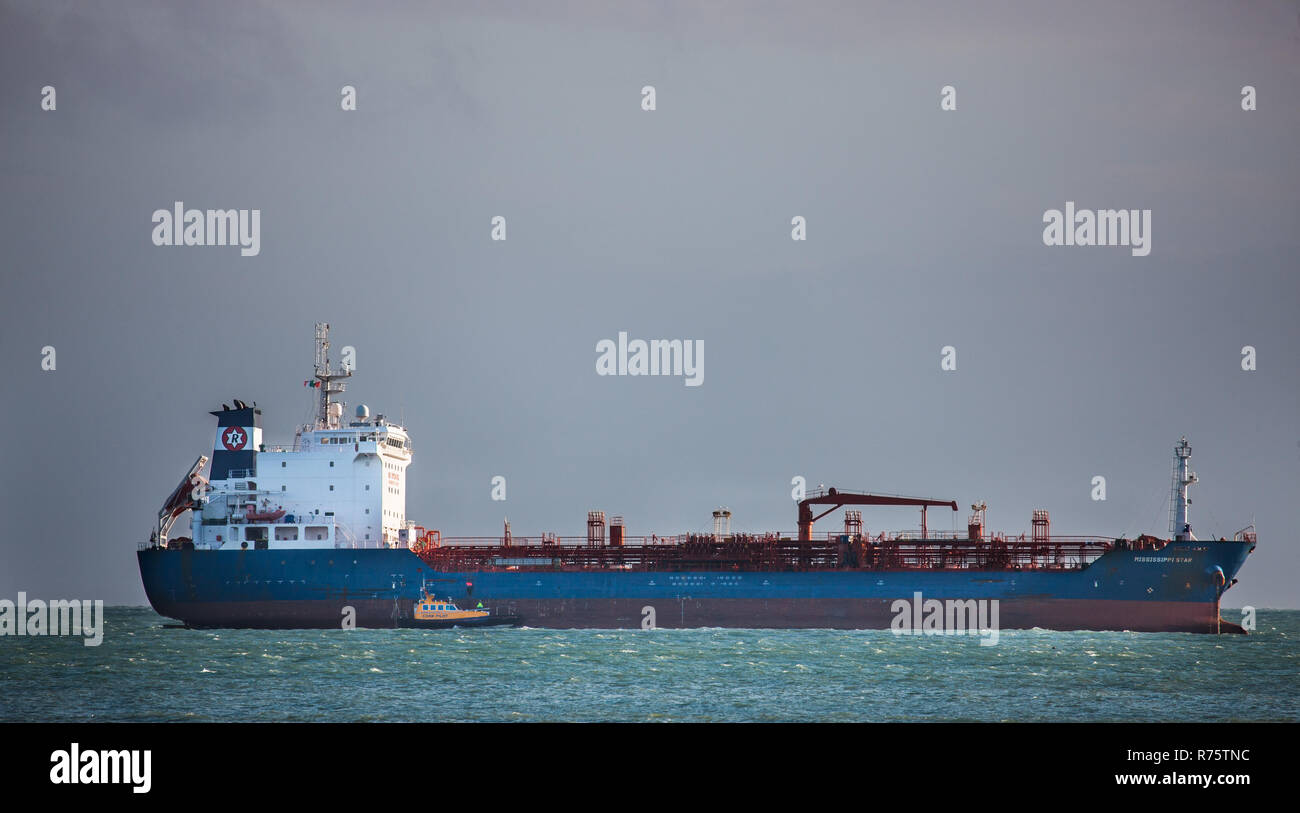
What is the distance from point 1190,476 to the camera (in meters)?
50.0

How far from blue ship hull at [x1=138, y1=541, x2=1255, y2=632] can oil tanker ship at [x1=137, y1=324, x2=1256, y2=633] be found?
0.18ft

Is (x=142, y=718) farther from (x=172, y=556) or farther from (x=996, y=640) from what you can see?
(x=996, y=640)

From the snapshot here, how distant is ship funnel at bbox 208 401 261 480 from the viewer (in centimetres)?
5278

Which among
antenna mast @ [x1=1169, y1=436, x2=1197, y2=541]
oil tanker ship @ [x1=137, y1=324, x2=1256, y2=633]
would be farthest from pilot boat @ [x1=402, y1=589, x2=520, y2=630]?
antenna mast @ [x1=1169, y1=436, x2=1197, y2=541]

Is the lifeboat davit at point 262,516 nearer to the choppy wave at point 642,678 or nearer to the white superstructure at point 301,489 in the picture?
the white superstructure at point 301,489

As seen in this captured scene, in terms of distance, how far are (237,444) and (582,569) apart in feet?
49.2

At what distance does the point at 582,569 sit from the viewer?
53.1 m

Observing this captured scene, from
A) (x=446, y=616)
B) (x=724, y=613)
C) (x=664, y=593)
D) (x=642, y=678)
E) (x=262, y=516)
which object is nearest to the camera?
(x=642, y=678)

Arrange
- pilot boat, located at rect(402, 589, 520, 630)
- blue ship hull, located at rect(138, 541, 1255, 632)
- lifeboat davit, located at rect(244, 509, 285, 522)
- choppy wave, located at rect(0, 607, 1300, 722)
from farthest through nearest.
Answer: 1. lifeboat davit, located at rect(244, 509, 285, 522)
2. pilot boat, located at rect(402, 589, 520, 630)
3. blue ship hull, located at rect(138, 541, 1255, 632)
4. choppy wave, located at rect(0, 607, 1300, 722)

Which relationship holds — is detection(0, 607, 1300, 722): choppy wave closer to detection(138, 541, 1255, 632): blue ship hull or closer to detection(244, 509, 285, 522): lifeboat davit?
detection(138, 541, 1255, 632): blue ship hull

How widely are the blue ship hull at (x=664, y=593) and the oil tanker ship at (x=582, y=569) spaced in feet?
0.18

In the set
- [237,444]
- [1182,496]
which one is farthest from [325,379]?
[1182,496]

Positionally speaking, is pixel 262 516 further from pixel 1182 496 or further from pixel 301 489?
pixel 1182 496
